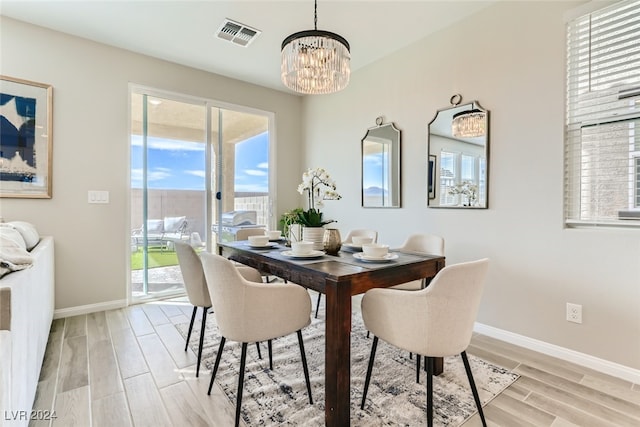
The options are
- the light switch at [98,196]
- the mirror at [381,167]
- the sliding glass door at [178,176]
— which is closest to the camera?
the light switch at [98,196]

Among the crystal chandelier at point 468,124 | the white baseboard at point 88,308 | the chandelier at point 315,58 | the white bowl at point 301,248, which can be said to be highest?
the chandelier at point 315,58

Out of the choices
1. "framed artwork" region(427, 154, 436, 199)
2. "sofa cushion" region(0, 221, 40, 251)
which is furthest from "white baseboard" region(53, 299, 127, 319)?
"framed artwork" region(427, 154, 436, 199)

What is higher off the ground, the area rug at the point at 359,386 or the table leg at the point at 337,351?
the table leg at the point at 337,351

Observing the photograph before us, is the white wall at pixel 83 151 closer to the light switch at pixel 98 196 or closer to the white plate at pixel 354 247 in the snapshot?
the light switch at pixel 98 196

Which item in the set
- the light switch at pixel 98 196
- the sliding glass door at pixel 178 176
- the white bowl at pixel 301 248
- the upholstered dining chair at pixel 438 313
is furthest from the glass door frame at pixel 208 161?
the upholstered dining chair at pixel 438 313

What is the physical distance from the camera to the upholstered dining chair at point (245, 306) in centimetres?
146

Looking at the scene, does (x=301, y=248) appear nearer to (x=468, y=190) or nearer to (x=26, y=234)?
(x=468, y=190)

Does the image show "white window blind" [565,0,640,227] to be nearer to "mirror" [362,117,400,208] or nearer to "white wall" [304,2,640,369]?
"white wall" [304,2,640,369]

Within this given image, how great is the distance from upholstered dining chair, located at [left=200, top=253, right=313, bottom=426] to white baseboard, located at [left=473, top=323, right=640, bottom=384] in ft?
6.02

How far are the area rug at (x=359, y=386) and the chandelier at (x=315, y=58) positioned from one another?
1.94 metres

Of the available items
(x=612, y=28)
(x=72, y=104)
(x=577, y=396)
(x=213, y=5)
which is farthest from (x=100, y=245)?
(x=612, y=28)

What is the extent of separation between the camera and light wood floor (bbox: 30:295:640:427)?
5.03 ft

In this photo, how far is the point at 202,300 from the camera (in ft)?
6.51

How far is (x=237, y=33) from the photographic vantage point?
9.59ft
